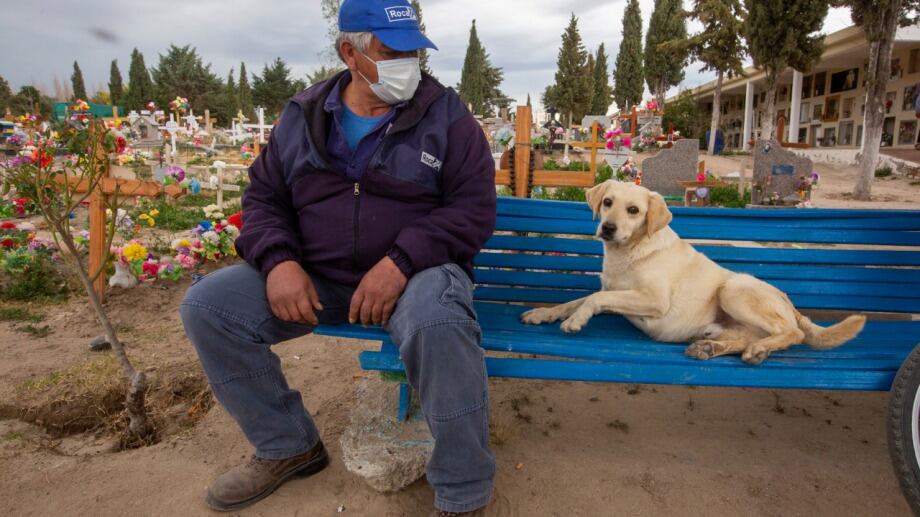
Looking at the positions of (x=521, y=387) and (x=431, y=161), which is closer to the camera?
(x=431, y=161)

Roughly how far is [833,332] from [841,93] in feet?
122

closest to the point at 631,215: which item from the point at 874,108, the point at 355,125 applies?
the point at 355,125

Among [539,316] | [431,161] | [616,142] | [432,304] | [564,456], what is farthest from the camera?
[616,142]

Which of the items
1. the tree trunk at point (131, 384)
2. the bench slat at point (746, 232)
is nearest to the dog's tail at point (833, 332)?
the bench slat at point (746, 232)

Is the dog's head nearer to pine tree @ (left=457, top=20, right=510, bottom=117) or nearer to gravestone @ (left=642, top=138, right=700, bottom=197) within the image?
gravestone @ (left=642, top=138, right=700, bottom=197)

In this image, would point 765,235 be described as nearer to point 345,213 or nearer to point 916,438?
point 916,438

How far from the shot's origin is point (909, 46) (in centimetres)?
2562

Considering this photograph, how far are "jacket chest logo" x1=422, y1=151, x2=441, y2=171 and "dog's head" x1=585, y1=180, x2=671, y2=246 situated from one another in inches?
36.4

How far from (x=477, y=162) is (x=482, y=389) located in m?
0.97

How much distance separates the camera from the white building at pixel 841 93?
25578 mm

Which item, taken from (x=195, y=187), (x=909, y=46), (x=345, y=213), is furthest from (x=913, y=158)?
(x=345, y=213)

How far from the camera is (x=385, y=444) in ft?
8.32

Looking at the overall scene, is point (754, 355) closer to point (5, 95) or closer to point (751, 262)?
point (751, 262)

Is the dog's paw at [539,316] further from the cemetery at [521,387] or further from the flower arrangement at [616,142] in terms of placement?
the flower arrangement at [616,142]
